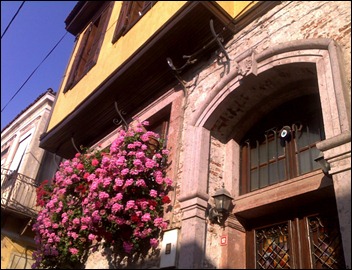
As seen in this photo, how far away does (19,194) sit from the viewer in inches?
432

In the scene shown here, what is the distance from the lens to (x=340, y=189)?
10.4 feet

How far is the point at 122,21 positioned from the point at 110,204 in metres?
4.38

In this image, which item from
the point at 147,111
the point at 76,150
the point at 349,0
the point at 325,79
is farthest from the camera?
the point at 76,150

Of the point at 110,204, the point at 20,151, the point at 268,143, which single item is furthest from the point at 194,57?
the point at 20,151

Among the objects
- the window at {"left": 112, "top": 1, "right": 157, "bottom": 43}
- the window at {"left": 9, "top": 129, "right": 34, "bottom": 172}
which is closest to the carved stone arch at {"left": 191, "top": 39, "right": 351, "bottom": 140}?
the window at {"left": 112, "top": 1, "right": 157, "bottom": 43}

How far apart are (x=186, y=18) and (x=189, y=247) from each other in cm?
323

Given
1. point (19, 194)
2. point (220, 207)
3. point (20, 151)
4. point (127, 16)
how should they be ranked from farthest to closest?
point (20, 151) < point (19, 194) < point (127, 16) < point (220, 207)

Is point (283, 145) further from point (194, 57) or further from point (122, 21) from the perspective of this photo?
point (122, 21)

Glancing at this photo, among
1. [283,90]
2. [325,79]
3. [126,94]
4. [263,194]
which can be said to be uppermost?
[126,94]

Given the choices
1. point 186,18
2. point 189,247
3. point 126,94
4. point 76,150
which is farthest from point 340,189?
point 76,150

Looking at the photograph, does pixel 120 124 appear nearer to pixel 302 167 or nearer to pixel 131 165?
pixel 131 165

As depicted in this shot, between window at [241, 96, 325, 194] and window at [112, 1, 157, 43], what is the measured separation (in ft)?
11.5

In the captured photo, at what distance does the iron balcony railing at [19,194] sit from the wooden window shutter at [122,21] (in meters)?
5.33

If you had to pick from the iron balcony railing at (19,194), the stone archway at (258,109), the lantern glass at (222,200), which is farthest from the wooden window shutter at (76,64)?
the lantern glass at (222,200)
